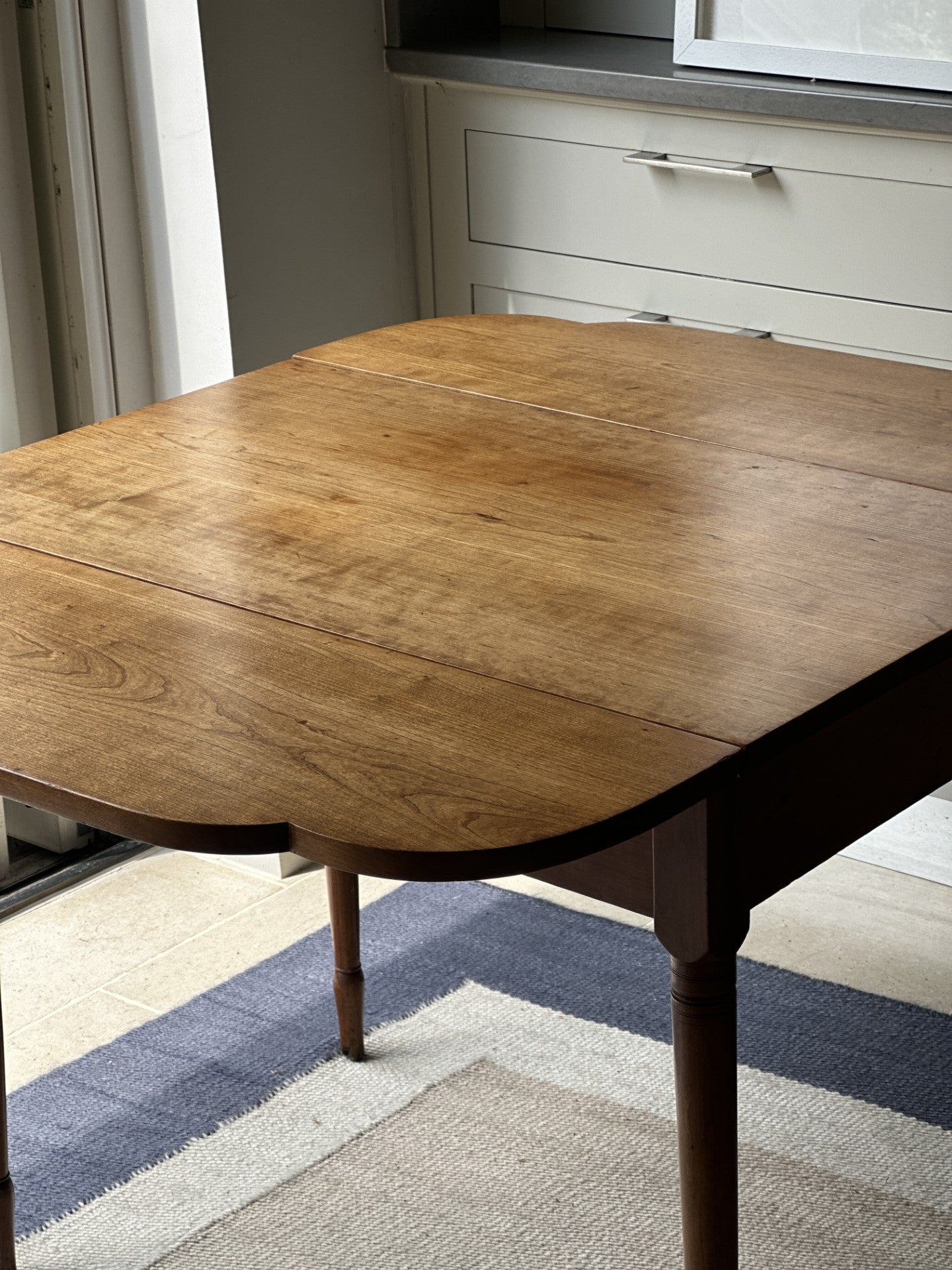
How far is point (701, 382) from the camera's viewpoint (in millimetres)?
1801

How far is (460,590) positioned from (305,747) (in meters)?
0.26

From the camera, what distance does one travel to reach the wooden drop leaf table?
1031mm

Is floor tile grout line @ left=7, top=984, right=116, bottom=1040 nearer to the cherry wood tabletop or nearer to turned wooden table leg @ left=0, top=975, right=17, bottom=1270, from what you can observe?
turned wooden table leg @ left=0, top=975, right=17, bottom=1270

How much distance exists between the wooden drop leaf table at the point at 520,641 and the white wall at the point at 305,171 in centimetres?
79

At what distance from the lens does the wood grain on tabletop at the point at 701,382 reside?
5.29ft

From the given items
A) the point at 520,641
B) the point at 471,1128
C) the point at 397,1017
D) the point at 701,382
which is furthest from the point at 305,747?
the point at 397,1017

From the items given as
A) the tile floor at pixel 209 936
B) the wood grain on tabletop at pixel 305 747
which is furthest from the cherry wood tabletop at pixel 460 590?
the tile floor at pixel 209 936

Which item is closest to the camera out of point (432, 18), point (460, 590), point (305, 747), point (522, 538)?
point (305, 747)

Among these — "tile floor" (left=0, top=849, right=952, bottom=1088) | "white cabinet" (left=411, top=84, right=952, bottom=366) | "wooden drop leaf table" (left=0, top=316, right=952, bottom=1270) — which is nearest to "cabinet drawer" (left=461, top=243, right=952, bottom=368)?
"white cabinet" (left=411, top=84, right=952, bottom=366)

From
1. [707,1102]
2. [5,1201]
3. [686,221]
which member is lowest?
[5,1201]

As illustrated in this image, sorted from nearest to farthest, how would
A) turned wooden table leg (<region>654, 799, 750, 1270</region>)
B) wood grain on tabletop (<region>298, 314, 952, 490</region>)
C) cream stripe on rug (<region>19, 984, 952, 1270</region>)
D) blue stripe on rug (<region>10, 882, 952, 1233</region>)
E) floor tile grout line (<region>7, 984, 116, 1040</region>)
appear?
turned wooden table leg (<region>654, 799, 750, 1270</region>) < wood grain on tabletop (<region>298, 314, 952, 490</region>) < cream stripe on rug (<region>19, 984, 952, 1270</region>) < blue stripe on rug (<region>10, 882, 952, 1233</region>) < floor tile grout line (<region>7, 984, 116, 1040</region>)

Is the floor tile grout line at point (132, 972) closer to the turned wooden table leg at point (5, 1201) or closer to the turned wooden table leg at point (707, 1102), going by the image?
the turned wooden table leg at point (5, 1201)

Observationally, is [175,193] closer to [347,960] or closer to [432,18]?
[432,18]

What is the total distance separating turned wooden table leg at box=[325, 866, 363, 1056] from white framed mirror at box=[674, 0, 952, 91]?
131 cm
